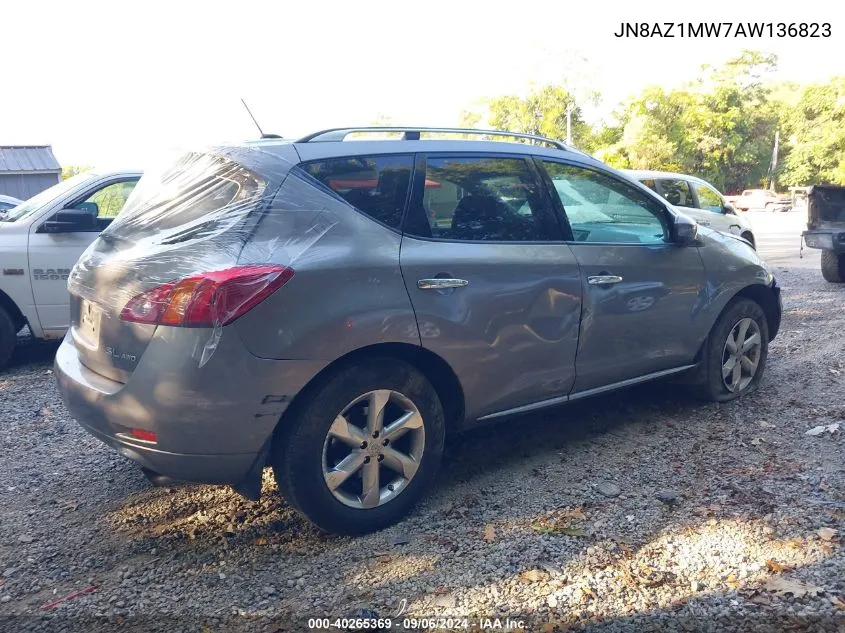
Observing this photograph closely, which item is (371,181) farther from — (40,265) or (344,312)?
(40,265)

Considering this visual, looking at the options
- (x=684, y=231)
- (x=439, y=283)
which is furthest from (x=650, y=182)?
(x=439, y=283)

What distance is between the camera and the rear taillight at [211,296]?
2865 millimetres

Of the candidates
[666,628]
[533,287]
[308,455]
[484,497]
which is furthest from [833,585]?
[308,455]

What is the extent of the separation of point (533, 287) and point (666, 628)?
1663 millimetres

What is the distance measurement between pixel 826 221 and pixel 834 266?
0.71m

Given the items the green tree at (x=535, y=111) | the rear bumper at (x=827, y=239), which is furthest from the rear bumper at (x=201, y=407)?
the green tree at (x=535, y=111)

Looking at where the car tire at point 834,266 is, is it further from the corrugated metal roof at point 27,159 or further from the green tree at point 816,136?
the green tree at point 816,136

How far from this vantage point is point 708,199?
440 inches

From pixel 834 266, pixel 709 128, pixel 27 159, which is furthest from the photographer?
pixel 709 128

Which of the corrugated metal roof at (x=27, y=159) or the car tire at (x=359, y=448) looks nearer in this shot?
the car tire at (x=359, y=448)

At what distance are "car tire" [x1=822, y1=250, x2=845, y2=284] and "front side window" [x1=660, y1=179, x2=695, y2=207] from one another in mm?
2008

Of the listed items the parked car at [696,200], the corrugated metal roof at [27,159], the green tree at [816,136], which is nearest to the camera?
the parked car at [696,200]

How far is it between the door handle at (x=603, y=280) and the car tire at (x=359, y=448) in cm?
112

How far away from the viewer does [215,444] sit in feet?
9.65
